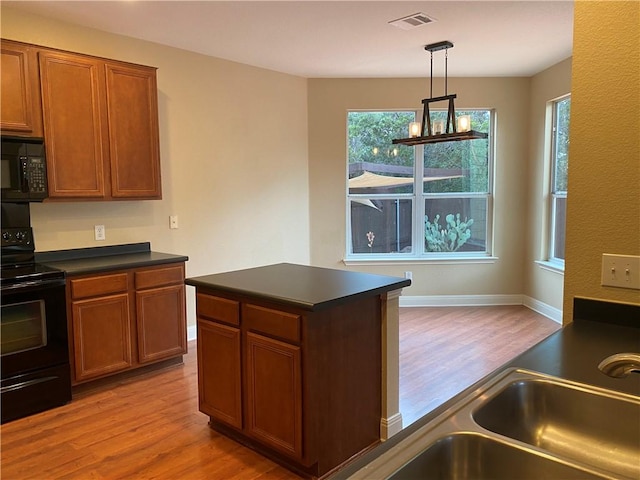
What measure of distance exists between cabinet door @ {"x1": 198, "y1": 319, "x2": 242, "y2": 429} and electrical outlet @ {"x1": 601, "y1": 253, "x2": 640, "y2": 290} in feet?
5.67

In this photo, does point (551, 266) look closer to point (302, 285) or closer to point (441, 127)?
point (441, 127)

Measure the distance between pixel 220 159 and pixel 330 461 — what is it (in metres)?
3.27

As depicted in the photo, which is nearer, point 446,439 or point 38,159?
point 446,439

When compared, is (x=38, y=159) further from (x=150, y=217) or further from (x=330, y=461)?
(x=330, y=461)

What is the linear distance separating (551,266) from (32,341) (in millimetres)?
4920

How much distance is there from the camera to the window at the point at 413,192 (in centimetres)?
593

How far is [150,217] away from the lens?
4320mm

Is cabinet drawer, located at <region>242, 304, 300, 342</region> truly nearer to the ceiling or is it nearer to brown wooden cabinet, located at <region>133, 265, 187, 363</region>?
brown wooden cabinet, located at <region>133, 265, 187, 363</region>

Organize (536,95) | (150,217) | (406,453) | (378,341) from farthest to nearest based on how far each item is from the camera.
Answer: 1. (536,95)
2. (150,217)
3. (378,341)
4. (406,453)

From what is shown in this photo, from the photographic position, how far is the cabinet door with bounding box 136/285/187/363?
12.1 ft

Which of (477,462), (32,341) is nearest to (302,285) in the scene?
(477,462)

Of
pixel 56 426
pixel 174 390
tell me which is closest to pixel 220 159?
pixel 174 390

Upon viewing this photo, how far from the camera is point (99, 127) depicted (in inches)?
144

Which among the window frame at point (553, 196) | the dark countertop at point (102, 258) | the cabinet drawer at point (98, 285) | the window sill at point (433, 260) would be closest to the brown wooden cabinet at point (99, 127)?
the dark countertop at point (102, 258)
